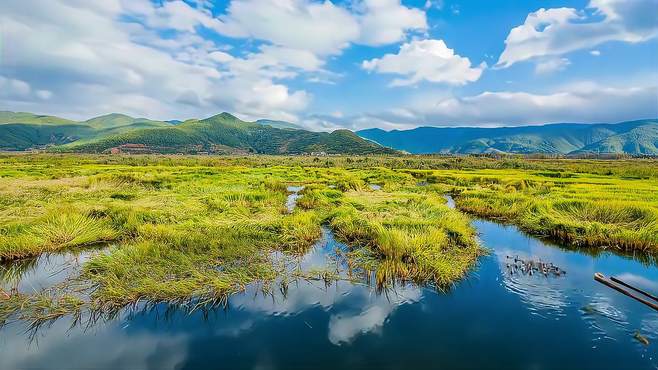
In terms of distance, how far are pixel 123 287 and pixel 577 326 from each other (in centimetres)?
1380

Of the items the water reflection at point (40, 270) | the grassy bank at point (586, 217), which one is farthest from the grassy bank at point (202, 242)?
the grassy bank at point (586, 217)

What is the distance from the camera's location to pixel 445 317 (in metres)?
9.73

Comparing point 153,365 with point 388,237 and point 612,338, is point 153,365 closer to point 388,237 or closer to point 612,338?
point 388,237

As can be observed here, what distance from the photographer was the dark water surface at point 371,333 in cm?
788

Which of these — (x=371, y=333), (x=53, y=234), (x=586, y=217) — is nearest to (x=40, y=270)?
(x=53, y=234)

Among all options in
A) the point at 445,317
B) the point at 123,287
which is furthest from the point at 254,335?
the point at 445,317

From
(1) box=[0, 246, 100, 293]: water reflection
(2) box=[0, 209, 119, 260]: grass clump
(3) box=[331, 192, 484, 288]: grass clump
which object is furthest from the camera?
(2) box=[0, 209, 119, 260]: grass clump

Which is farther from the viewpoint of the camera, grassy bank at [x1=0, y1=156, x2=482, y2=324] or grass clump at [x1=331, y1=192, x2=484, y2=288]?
grass clump at [x1=331, y1=192, x2=484, y2=288]

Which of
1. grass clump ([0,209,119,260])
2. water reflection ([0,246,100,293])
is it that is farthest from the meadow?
water reflection ([0,246,100,293])

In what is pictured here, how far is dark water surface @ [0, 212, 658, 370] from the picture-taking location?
788 centimetres

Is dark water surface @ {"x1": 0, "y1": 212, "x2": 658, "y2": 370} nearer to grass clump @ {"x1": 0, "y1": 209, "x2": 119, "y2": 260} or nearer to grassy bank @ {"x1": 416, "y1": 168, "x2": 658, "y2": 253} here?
grassy bank @ {"x1": 416, "y1": 168, "x2": 658, "y2": 253}

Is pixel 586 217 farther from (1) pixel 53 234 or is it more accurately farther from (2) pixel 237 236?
(1) pixel 53 234

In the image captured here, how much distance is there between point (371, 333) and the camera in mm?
9023

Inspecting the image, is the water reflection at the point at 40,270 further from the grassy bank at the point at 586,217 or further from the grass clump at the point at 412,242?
the grassy bank at the point at 586,217
